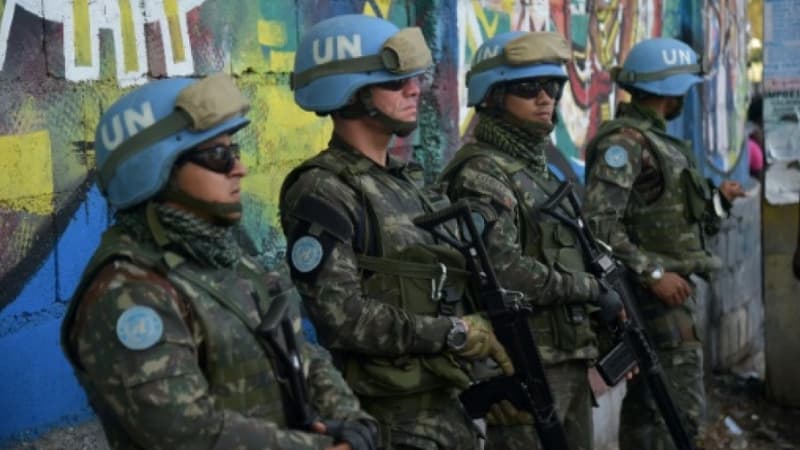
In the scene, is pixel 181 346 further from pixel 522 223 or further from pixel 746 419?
pixel 746 419

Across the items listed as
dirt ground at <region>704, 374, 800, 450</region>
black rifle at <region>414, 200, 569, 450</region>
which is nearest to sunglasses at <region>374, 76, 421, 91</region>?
black rifle at <region>414, 200, 569, 450</region>

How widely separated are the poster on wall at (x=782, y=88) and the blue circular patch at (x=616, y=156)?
301cm

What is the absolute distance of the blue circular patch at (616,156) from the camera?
17.9ft

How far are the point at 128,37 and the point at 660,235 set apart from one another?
251cm

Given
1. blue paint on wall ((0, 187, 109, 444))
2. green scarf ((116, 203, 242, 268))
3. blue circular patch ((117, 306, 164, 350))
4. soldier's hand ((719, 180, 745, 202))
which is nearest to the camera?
blue circular patch ((117, 306, 164, 350))

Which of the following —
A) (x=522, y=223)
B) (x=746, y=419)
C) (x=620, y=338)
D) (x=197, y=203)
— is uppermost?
(x=197, y=203)

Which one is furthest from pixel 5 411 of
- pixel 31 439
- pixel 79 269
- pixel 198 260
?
pixel 198 260

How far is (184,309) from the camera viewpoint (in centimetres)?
279

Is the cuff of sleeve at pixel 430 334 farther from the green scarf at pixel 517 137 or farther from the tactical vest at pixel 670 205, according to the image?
the tactical vest at pixel 670 205

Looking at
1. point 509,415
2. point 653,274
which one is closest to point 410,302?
point 509,415

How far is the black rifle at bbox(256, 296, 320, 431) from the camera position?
289cm

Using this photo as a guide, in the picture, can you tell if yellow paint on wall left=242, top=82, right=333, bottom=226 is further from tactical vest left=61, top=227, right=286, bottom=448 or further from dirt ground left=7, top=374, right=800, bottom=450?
dirt ground left=7, top=374, right=800, bottom=450

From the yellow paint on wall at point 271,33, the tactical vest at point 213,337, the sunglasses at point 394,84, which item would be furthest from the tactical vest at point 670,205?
the tactical vest at point 213,337

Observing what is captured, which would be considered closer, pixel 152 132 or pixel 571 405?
pixel 152 132
